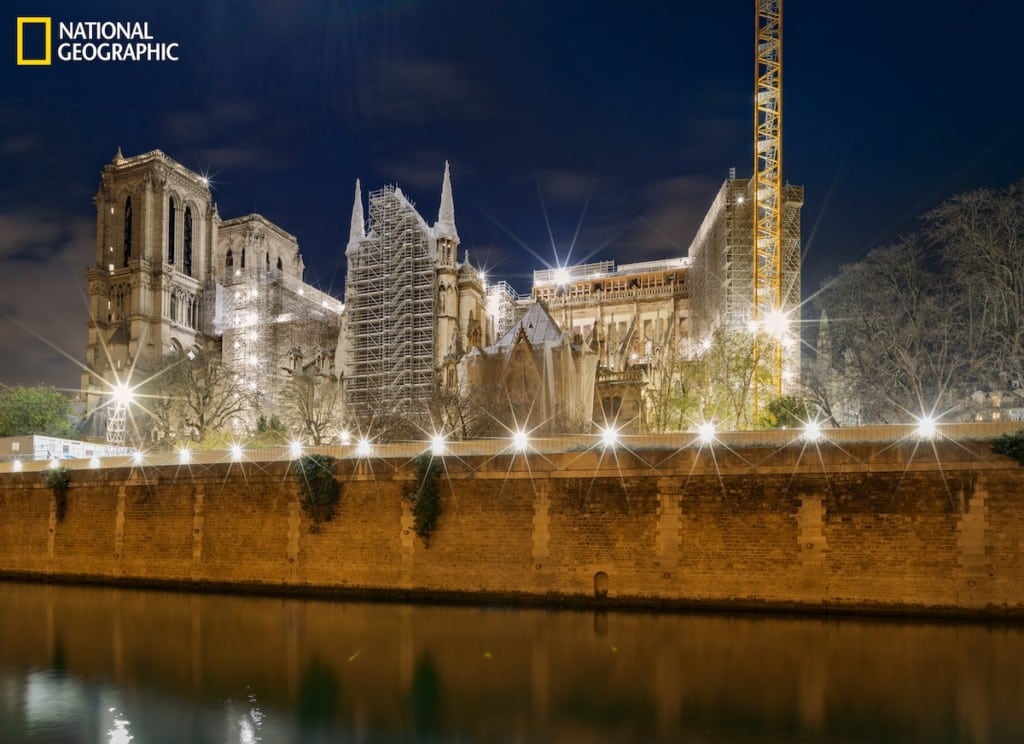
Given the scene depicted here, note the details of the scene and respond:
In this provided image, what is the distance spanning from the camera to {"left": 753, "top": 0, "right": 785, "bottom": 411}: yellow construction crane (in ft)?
163

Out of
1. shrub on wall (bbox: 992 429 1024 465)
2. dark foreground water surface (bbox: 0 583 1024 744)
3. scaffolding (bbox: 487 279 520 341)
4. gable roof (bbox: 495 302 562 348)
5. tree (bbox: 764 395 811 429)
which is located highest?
scaffolding (bbox: 487 279 520 341)

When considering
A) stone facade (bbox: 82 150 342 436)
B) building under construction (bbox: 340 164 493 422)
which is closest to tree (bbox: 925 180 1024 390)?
building under construction (bbox: 340 164 493 422)

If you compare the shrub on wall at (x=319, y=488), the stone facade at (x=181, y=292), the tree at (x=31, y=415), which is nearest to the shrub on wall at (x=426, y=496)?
the shrub on wall at (x=319, y=488)

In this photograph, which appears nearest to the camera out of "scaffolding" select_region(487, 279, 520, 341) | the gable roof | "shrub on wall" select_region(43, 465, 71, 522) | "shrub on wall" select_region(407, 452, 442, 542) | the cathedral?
"shrub on wall" select_region(407, 452, 442, 542)

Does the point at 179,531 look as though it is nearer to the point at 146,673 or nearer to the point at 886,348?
the point at 146,673

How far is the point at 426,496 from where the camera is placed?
70.2 ft

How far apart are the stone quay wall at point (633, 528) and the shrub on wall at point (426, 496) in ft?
0.67

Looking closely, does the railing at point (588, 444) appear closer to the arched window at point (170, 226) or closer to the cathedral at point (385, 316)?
the cathedral at point (385, 316)

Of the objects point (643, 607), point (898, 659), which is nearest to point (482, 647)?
point (643, 607)

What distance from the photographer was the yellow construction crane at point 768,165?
49719 mm

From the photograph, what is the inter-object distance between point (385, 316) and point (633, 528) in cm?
3998

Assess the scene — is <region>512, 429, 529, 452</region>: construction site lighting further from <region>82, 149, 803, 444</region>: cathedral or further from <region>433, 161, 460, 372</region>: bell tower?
<region>433, 161, 460, 372</region>: bell tower

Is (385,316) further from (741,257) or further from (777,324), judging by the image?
(777,324)

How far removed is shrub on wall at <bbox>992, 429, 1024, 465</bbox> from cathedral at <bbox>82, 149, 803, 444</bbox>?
22.9 m
